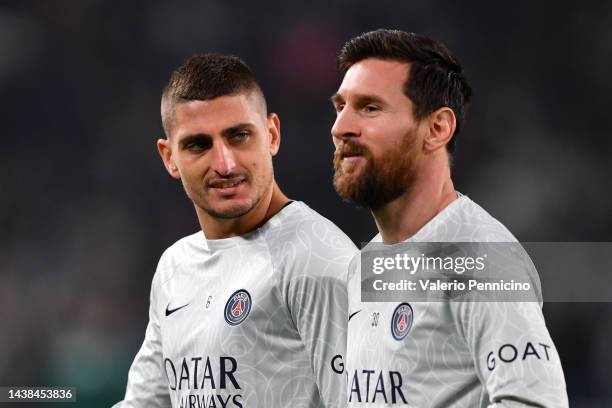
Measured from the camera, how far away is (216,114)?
3619 mm

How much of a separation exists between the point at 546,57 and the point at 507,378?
676cm

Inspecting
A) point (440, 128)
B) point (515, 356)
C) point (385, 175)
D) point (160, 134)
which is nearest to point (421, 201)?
point (385, 175)

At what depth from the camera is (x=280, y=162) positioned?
866 cm

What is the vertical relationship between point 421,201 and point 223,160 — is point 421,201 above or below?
below

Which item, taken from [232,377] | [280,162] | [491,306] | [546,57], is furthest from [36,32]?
[491,306]

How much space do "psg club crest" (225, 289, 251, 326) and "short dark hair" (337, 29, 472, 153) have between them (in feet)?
3.16

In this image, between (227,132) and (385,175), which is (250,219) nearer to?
(227,132)

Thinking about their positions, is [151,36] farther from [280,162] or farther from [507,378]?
[507,378]

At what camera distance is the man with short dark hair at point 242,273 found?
3.43 meters

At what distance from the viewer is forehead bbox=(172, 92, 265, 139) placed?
3.61 meters

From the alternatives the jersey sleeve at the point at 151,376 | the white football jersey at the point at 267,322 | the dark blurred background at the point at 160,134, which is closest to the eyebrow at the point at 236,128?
the white football jersey at the point at 267,322

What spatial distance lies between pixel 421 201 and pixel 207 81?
1083 millimetres

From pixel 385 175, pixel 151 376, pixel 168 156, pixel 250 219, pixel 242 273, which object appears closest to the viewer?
pixel 385 175

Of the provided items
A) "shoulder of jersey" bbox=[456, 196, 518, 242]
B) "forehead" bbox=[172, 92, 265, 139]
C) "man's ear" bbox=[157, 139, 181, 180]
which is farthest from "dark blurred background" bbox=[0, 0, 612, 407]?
"shoulder of jersey" bbox=[456, 196, 518, 242]
